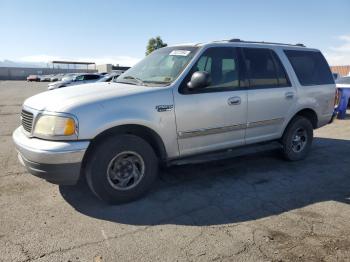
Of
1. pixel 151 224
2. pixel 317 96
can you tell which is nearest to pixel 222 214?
pixel 151 224

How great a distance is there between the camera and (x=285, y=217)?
3.73 metres

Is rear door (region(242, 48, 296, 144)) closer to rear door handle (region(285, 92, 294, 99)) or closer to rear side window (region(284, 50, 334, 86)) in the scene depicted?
rear door handle (region(285, 92, 294, 99))

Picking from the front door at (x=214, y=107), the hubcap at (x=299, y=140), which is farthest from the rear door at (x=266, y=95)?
the hubcap at (x=299, y=140)

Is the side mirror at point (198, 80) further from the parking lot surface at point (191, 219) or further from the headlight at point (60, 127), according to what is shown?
the headlight at point (60, 127)

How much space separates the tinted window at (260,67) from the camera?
16.4 feet

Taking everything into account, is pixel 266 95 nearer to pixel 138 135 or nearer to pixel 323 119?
pixel 323 119

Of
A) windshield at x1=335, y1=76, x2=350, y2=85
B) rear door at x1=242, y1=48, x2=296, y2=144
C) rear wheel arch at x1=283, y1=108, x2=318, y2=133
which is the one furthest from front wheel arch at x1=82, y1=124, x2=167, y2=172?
windshield at x1=335, y1=76, x2=350, y2=85

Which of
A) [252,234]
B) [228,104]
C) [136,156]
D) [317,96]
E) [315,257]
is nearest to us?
[315,257]

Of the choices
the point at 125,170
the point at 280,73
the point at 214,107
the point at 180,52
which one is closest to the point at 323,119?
the point at 280,73

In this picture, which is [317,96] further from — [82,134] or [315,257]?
[82,134]

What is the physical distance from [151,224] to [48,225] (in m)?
1.09

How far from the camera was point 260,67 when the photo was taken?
515 cm

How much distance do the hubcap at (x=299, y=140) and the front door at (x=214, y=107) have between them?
4.84 feet

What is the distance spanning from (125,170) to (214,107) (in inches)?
58.1
